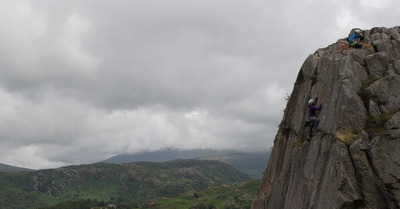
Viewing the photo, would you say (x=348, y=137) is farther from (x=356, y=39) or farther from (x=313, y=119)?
(x=356, y=39)

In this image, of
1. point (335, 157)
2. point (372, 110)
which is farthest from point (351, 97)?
point (335, 157)

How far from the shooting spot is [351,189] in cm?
2578

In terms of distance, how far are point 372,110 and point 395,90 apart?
3.33 meters

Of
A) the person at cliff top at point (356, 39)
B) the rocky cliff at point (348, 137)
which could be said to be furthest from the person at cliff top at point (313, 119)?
the person at cliff top at point (356, 39)

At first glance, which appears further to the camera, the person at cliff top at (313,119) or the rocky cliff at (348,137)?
the person at cliff top at (313,119)

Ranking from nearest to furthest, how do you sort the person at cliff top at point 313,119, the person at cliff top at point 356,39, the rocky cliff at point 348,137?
1. the rocky cliff at point 348,137
2. the person at cliff top at point 313,119
3. the person at cliff top at point 356,39

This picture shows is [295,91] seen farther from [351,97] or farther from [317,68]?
[351,97]

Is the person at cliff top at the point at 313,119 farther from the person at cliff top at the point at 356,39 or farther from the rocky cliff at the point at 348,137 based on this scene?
the person at cliff top at the point at 356,39

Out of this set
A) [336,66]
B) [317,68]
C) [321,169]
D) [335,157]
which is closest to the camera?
[335,157]

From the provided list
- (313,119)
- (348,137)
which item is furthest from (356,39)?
(348,137)

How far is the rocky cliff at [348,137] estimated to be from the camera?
26.0 m

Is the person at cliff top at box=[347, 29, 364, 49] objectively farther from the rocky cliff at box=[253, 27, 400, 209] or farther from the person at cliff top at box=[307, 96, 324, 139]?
the person at cliff top at box=[307, 96, 324, 139]

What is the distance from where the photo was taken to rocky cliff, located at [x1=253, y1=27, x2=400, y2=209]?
85.5 ft

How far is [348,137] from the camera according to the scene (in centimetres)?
2861
